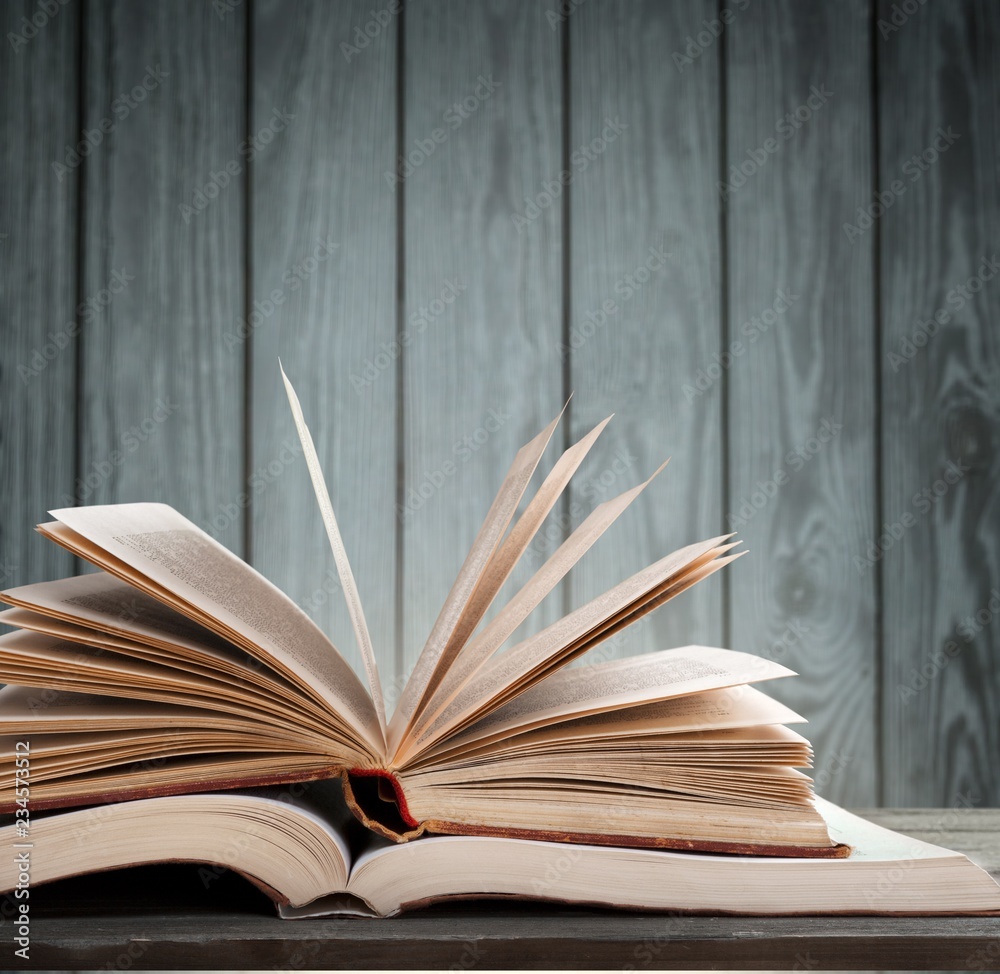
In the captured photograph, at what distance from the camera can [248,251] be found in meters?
0.94

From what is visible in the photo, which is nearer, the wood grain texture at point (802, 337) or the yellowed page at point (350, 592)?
the yellowed page at point (350, 592)

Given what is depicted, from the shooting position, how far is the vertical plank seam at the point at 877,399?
37.0 inches

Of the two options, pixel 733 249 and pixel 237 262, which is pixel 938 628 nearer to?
pixel 733 249

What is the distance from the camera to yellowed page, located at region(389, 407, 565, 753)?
50cm

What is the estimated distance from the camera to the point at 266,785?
0.52m

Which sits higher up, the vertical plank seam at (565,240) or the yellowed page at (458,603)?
the vertical plank seam at (565,240)

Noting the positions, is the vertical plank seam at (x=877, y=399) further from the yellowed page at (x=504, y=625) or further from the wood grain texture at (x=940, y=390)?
the yellowed page at (x=504, y=625)

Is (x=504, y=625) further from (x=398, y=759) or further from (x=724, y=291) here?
(x=724, y=291)

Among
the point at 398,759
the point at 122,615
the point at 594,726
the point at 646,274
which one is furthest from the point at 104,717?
the point at 646,274

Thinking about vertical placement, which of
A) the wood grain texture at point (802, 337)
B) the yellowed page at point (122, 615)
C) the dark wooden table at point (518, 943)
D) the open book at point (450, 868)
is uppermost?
the wood grain texture at point (802, 337)

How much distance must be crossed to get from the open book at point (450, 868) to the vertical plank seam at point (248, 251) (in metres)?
0.47

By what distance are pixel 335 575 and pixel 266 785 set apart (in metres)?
0.44

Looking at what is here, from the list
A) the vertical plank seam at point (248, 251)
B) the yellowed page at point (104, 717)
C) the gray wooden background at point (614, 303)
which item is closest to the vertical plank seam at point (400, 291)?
the gray wooden background at point (614, 303)

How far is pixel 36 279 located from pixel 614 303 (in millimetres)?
615
